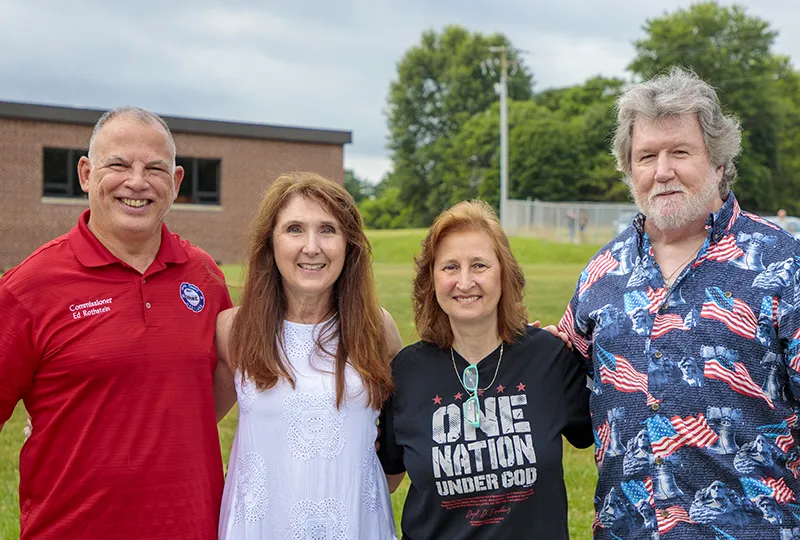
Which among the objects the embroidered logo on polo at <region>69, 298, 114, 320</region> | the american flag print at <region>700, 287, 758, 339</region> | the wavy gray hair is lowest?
the embroidered logo on polo at <region>69, 298, 114, 320</region>

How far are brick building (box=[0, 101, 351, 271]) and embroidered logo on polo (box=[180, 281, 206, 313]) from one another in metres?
27.2

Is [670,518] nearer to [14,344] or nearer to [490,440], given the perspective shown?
[490,440]

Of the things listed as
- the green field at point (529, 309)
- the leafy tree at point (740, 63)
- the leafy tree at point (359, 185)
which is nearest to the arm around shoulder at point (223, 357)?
the green field at point (529, 309)

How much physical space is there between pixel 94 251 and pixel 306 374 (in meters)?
0.95

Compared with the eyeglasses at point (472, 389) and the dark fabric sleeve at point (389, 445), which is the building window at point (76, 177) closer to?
the dark fabric sleeve at point (389, 445)

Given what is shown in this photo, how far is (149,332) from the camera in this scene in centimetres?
310

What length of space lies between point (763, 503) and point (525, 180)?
172ft

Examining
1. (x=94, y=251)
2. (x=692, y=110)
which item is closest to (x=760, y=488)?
(x=692, y=110)

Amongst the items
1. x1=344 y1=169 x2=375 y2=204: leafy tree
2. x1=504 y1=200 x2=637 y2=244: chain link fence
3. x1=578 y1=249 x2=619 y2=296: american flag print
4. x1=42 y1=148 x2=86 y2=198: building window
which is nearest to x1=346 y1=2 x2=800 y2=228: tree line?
x1=504 y1=200 x2=637 y2=244: chain link fence

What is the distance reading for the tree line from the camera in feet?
176

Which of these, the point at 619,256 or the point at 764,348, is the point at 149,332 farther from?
Answer: the point at 764,348

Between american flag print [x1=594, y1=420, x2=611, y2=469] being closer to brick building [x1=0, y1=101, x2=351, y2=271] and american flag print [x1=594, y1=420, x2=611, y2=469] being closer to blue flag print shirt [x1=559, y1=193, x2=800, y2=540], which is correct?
blue flag print shirt [x1=559, y1=193, x2=800, y2=540]

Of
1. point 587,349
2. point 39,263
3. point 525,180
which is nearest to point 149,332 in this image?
point 39,263

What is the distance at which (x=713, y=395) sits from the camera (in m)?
2.79
